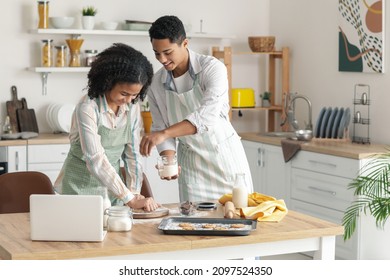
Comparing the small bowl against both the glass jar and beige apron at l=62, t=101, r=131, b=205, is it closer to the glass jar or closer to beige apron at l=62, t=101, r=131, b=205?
beige apron at l=62, t=101, r=131, b=205

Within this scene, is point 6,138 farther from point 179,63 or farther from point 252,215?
point 252,215

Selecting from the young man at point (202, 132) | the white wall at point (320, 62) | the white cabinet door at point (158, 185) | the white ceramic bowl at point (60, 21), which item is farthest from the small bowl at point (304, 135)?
the young man at point (202, 132)

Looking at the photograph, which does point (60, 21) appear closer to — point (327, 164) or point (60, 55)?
point (60, 55)

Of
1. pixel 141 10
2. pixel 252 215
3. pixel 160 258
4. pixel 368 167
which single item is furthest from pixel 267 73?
pixel 160 258

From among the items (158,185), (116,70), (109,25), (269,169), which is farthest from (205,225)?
(109,25)

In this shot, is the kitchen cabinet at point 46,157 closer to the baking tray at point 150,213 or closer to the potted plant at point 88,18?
the potted plant at point 88,18

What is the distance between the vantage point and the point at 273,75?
730 cm

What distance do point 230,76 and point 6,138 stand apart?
1.91 meters

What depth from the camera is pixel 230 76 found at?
693 cm

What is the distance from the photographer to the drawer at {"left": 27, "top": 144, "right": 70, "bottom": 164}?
6070 millimetres

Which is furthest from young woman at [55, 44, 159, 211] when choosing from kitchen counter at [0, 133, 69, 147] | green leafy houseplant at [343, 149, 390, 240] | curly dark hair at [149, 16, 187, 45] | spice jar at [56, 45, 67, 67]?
spice jar at [56, 45, 67, 67]

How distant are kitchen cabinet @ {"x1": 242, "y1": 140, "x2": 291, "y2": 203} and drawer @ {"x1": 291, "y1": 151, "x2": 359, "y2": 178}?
0.17m

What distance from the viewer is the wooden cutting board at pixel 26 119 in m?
6.39
